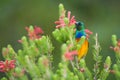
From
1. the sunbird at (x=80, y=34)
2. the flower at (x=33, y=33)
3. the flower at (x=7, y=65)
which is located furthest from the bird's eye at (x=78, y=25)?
the flower at (x=7, y=65)

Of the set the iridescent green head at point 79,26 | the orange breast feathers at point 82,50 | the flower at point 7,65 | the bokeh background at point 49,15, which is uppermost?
the bokeh background at point 49,15

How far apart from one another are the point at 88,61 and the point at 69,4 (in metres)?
2.72

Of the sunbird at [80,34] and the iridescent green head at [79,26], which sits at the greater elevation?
the iridescent green head at [79,26]

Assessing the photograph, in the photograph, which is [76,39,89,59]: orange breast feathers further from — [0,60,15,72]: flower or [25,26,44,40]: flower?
[0,60,15,72]: flower

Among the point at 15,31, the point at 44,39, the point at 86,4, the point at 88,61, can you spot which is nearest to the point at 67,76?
the point at 44,39

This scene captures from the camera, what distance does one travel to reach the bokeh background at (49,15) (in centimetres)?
1505

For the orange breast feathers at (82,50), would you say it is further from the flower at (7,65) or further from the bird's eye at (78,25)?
the flower at (7,65)

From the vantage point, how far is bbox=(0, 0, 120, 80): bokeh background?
15.0m

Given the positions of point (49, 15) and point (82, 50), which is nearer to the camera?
point (82, 50)

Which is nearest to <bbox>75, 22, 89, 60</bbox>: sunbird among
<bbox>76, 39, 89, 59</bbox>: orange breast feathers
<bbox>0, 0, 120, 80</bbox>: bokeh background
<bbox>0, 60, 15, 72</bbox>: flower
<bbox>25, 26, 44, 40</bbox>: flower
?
<bbox>76, 39, 89, 59</bbox>: orange breast feathers

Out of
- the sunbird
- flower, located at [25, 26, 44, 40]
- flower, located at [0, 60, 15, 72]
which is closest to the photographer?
flower, located at [0, 60, 15, 72]

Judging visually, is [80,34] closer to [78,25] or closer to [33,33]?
[78,25]

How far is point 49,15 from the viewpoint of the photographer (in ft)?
50.9

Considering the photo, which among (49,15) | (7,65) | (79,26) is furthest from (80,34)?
(49,15)
